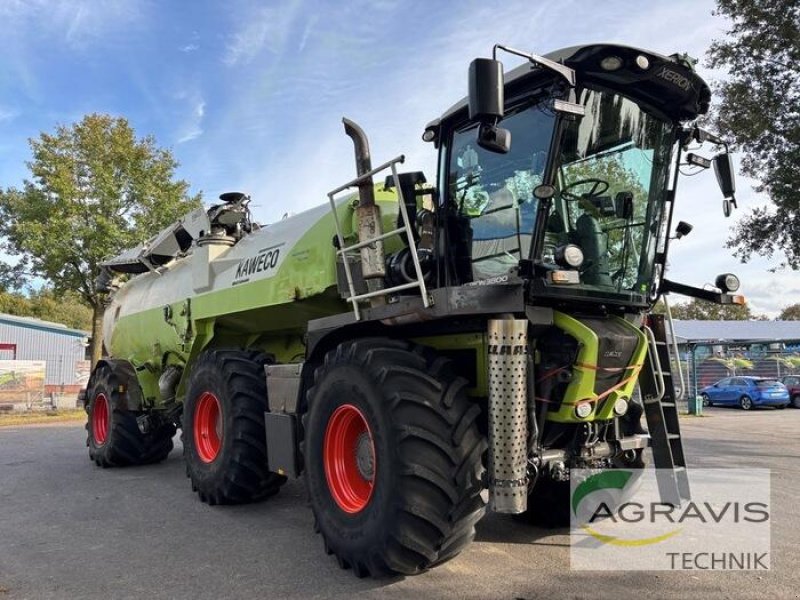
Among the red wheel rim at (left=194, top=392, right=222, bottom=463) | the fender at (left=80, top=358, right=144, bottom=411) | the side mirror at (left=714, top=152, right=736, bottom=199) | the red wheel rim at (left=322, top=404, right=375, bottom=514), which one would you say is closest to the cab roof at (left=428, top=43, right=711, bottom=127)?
the side mirror at (left=714, top=152, right=736, bottom=199)

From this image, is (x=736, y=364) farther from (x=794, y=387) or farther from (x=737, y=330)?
(x=737, y=330)

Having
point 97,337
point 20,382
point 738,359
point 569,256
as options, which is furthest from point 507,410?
point 738,359

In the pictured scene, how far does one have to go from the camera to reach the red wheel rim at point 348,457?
15.5 ft

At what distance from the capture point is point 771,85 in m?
11.1

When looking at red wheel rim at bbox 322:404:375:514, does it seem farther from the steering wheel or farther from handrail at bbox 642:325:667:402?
handrail at bbox 642:325:667:402

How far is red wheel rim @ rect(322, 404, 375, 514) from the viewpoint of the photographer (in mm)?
4711

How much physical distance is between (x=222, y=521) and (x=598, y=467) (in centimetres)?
352

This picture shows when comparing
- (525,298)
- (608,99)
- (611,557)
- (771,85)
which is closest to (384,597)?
(611,557)

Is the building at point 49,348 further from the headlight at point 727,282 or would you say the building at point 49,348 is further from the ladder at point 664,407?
the headlight at point 727,282

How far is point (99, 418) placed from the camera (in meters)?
10.1

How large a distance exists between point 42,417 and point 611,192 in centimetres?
2065

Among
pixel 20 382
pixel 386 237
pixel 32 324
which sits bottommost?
pixel 20 382

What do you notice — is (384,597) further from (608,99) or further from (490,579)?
(608,99)

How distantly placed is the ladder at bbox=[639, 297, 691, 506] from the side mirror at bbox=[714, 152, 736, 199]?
1.01 m
